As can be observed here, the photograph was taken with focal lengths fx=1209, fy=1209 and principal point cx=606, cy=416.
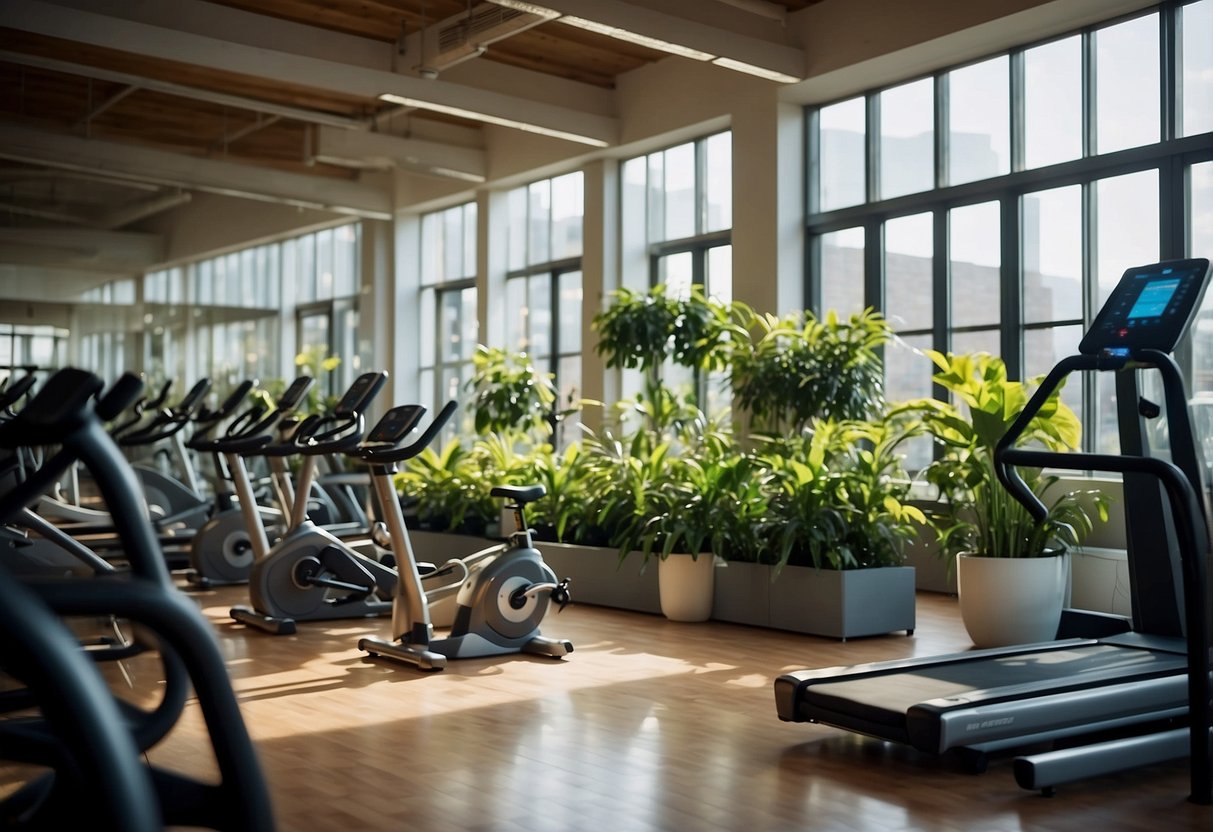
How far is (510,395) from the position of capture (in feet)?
27.5

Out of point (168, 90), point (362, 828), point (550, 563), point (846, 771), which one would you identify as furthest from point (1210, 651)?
point (168, 90)

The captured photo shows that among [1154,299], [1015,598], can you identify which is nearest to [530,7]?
[1015,598]

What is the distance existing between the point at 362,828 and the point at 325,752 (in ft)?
2.53

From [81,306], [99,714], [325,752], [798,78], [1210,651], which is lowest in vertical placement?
[325,752]

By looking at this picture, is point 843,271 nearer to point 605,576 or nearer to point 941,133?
point 941,133

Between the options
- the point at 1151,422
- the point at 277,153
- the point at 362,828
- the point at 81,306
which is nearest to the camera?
the point at 362,828

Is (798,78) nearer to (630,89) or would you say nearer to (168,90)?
(630,89)

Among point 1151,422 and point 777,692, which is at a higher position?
point 1151,422

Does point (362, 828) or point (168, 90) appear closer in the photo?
point (362, 828)

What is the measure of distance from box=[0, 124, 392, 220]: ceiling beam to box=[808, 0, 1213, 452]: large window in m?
5.05

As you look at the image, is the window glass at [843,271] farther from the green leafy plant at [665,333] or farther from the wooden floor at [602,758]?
the wooden floor at [602,758]

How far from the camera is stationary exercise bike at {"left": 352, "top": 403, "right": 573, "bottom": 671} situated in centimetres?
491

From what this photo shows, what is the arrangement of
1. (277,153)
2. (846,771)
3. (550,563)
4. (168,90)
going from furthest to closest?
(277,153), (168,90), (550,563), (846,771)

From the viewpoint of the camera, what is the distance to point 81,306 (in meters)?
11.1
